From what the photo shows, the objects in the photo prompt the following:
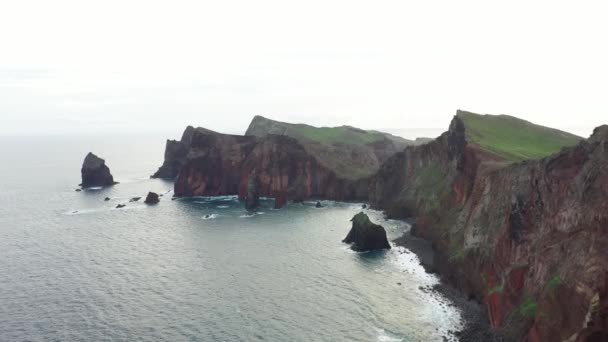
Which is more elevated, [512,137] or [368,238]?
[512,137]

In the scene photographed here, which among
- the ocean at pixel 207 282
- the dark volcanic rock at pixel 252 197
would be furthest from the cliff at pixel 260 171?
the ocean at pixel 207 282

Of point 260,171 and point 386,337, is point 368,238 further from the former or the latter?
point 260,171

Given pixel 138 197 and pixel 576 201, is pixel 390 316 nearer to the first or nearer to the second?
pixel 576 201

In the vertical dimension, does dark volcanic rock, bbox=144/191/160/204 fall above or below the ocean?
above

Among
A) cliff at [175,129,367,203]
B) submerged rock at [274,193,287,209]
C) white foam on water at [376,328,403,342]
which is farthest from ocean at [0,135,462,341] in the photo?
cliff at [175,129,367,203]

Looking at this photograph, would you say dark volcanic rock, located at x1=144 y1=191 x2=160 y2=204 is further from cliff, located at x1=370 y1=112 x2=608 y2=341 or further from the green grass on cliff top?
the green grass on cliff top

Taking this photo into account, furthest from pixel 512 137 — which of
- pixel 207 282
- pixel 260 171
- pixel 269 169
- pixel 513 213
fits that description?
pixel 260 171

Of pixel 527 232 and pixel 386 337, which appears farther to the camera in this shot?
pixel 527 232
